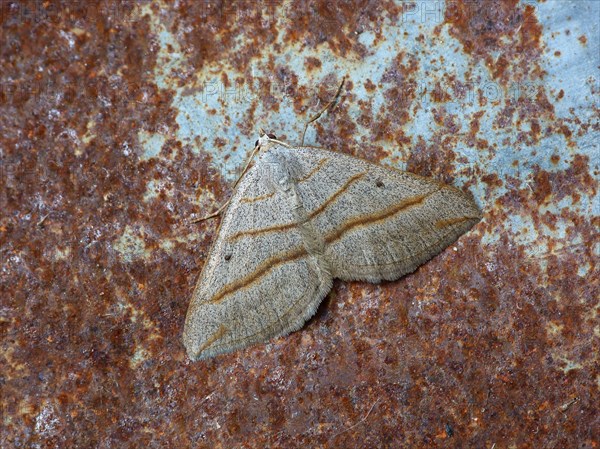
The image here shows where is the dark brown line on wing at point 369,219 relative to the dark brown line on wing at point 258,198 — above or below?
below

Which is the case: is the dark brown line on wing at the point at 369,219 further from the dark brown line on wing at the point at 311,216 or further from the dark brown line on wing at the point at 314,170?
the dark brown line on wing at the point at 314,170

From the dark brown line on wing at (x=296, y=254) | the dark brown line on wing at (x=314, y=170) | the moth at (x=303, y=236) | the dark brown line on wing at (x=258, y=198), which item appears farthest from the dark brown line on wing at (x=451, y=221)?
the dark brown line on wing at (x=258, y=198)

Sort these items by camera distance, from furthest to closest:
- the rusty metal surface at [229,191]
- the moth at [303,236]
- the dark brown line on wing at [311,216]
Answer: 1. the dark brown line on wing at [311,216]
2. the moth at [303,236]
3. the rusty metal surface at [229,191]

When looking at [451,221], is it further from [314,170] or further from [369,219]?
[314,170]

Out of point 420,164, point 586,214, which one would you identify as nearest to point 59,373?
point 420,164

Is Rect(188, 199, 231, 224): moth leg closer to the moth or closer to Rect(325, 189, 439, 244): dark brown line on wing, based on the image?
the moth

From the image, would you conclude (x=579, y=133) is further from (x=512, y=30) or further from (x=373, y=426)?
(x=373, y=426)
